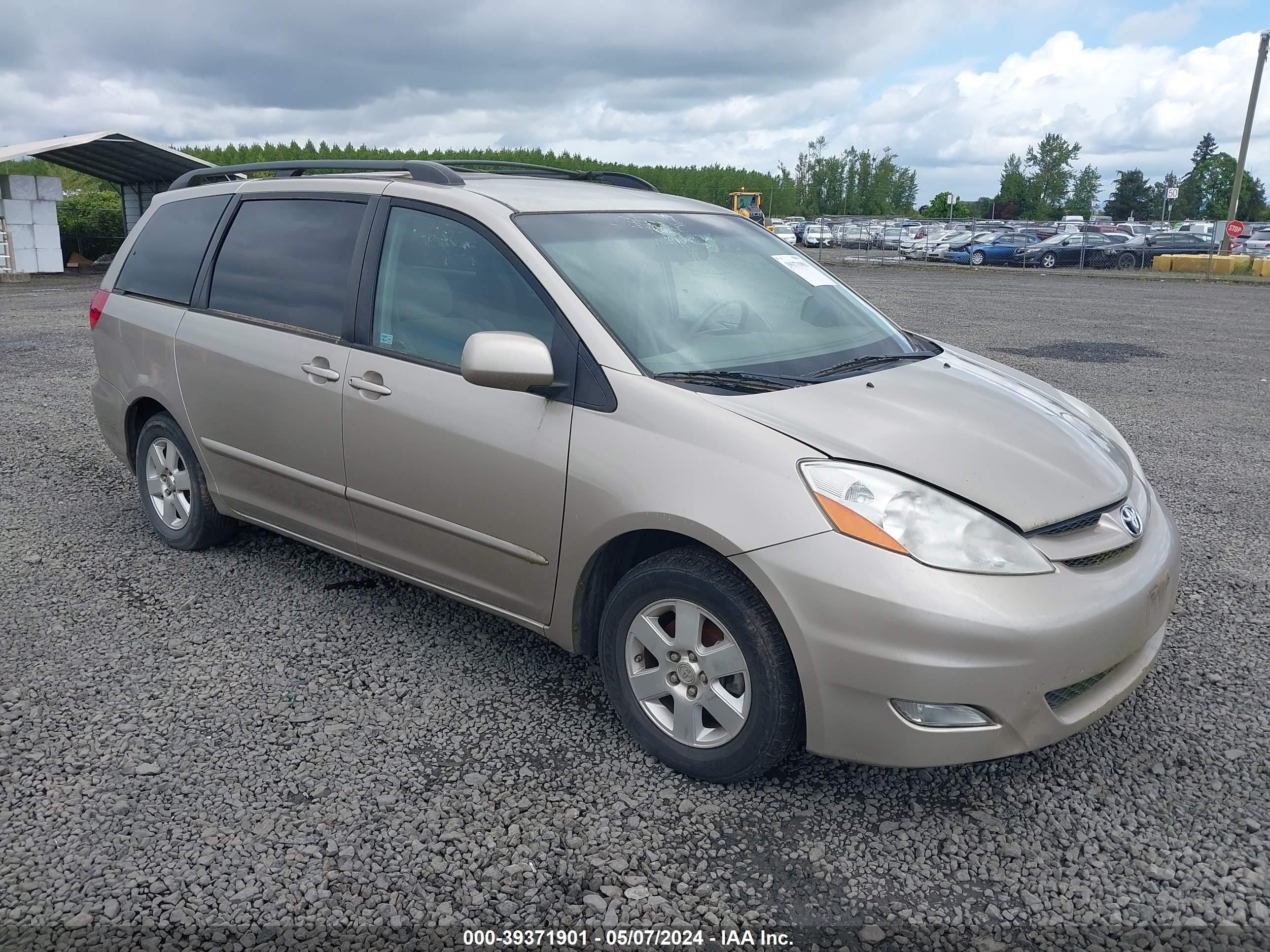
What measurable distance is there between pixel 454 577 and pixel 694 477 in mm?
1158

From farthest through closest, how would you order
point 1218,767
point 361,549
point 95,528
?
point 95,528
point 361,549
point 1218,767

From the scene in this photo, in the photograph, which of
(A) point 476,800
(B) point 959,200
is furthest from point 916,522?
(B) point 959,200

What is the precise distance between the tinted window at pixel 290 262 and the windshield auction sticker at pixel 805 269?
1.70 meters

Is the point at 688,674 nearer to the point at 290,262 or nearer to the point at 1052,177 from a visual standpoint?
the point at 290,262

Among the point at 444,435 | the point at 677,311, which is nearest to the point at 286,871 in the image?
the point at 444,435

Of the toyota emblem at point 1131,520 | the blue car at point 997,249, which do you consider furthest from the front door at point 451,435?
the blue car at point 997,249

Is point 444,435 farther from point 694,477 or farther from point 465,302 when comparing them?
point 694,477

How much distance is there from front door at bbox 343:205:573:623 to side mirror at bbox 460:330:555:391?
0.14 m

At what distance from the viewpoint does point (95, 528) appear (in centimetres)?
533

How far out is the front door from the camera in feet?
10.8

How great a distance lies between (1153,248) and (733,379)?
36898mm

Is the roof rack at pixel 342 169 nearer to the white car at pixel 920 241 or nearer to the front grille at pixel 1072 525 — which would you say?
the front grille at pixel 1072 525

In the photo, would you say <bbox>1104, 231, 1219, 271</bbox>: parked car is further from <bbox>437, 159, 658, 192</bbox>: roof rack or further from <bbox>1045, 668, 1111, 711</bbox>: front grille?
<bbox>1045, 668, 1111, 711</bbox>: front grille

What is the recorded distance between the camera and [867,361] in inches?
144
